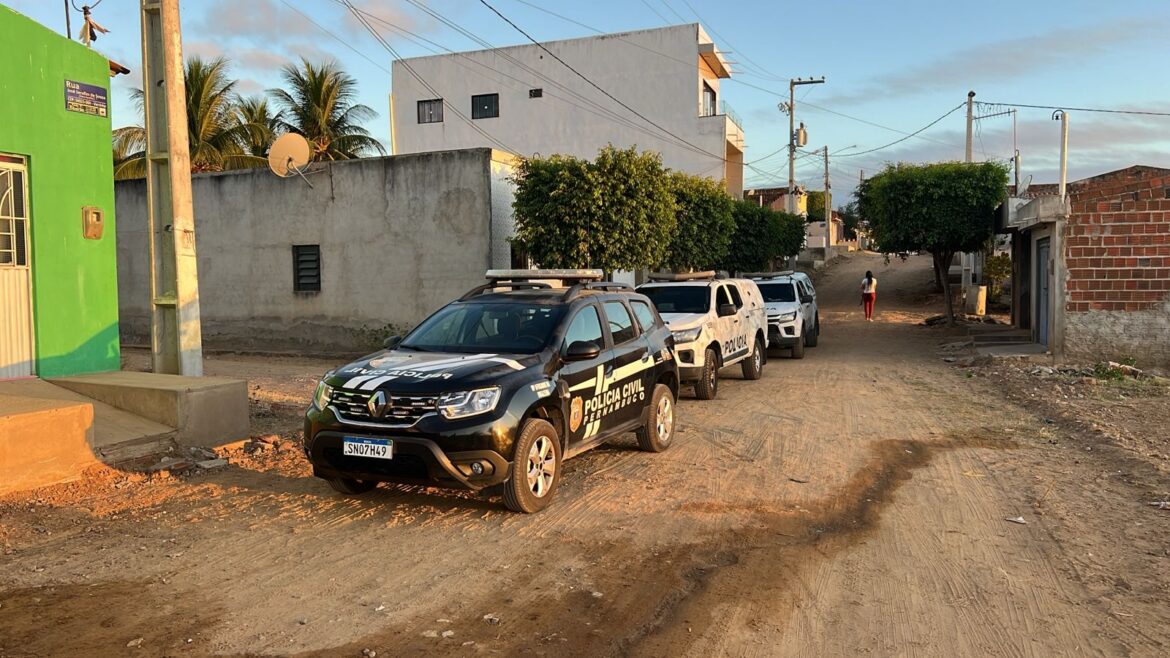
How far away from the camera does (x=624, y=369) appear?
7.73 metres

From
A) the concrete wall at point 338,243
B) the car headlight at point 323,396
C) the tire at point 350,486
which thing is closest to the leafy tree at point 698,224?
the concrete wall at point 338,243

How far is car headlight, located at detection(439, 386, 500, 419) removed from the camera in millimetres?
5816

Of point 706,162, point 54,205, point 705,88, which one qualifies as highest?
point 705,88

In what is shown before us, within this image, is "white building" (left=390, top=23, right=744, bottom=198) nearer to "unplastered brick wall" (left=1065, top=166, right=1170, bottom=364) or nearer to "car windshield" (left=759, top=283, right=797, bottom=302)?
"car windshield" (left=759, top=283, right=797, bottom=302)

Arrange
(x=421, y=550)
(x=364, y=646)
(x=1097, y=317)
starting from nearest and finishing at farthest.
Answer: (x=364, y=646)
(x=421, y=550)
(x=1097, y=317)

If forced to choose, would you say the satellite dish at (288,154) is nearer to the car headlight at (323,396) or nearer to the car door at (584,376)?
the car door at (584,376)

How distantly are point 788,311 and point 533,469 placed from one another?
491 inches

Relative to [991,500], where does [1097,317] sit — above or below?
above

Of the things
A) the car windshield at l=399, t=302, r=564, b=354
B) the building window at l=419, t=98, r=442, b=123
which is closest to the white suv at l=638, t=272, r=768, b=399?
the car windshield at l=399, t=302, r=564, b=354

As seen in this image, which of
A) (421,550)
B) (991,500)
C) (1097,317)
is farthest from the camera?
(1097,317)

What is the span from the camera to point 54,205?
30.3 ft

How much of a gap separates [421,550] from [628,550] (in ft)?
4.47

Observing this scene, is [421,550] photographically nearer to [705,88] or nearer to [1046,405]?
[1046,405]

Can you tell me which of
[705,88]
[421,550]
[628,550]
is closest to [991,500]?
[628,550]
